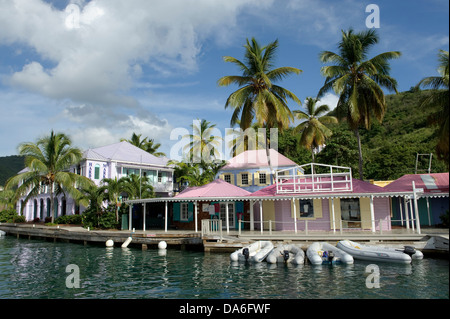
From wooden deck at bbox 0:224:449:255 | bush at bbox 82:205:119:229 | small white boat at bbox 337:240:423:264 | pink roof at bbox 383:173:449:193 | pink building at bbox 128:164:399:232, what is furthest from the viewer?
bush at bbox 82:205:119:229

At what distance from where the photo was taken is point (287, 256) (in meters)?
15.6

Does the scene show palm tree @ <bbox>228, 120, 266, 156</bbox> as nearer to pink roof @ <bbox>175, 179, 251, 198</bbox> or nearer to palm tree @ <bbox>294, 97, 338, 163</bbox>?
palm tree @ <bbox>294, 97, 338, 163</bbox>

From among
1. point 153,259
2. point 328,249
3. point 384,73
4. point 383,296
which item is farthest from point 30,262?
point 384,73

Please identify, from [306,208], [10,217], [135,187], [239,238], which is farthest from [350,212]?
[10,217]

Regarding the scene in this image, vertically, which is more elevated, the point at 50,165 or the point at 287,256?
the point at 50,165

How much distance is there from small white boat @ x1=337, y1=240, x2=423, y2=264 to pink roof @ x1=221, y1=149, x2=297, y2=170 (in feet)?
52.2

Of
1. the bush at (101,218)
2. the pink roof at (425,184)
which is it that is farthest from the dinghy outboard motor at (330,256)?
the bush at (101,218)

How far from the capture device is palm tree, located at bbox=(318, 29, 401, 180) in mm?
24469

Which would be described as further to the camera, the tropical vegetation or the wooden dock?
the tropical vegetation

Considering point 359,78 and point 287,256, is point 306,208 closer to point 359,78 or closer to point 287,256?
point 287,256

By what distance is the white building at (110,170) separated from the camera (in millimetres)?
35969

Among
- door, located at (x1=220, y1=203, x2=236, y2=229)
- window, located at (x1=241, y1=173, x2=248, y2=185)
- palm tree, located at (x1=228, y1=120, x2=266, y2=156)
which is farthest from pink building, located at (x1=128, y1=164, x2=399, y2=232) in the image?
palm tree, located at (x1=228, y1=120, x2=266, y2=156)

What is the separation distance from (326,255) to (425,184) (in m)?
12.4
